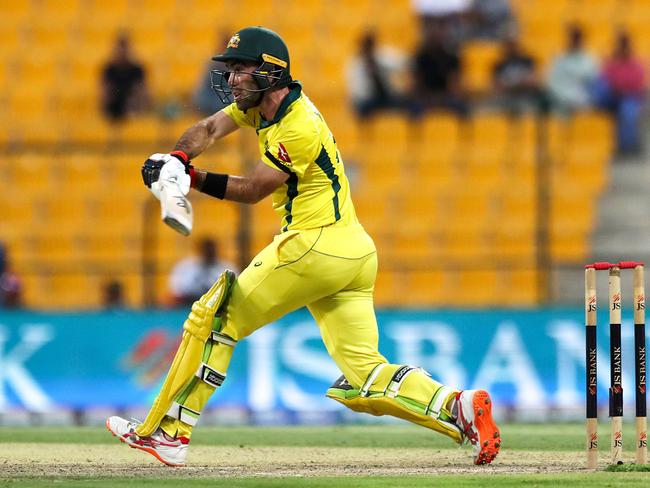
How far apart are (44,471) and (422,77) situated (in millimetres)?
9857

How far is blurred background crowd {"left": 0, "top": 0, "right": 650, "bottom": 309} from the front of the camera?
47.2ft

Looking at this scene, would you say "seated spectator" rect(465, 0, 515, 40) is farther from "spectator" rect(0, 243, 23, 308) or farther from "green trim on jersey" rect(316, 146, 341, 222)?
"green trim on jersey" rect(316, 146, 341, 222)

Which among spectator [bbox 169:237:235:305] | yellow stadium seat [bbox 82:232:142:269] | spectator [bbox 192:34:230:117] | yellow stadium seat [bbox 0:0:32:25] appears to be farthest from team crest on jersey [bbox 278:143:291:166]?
yellow stadium seat [bbox 0:0:32:25]

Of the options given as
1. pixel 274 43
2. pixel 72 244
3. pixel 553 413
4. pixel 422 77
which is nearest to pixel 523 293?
pixel 553 413

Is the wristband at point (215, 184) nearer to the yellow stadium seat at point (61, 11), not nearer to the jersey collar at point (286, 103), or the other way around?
the jersey collar at point (286, 103)

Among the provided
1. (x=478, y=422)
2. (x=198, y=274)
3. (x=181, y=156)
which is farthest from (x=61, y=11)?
(x=478, y=422)

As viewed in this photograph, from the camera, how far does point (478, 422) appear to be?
7148 mm

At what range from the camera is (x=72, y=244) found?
15.6 metres

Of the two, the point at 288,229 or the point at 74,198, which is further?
the point at 74,198

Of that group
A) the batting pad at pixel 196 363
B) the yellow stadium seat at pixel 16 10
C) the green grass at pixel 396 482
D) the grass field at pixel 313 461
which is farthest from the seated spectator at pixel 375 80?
the green grass at pixel 396 482

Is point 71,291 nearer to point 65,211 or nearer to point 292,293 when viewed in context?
point 65,211

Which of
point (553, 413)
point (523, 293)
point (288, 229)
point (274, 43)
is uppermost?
point (274, 43)

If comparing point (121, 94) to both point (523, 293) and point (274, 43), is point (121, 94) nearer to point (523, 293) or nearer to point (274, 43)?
point (523, 293)

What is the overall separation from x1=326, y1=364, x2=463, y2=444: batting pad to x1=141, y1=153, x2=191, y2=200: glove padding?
1393 millimetres
